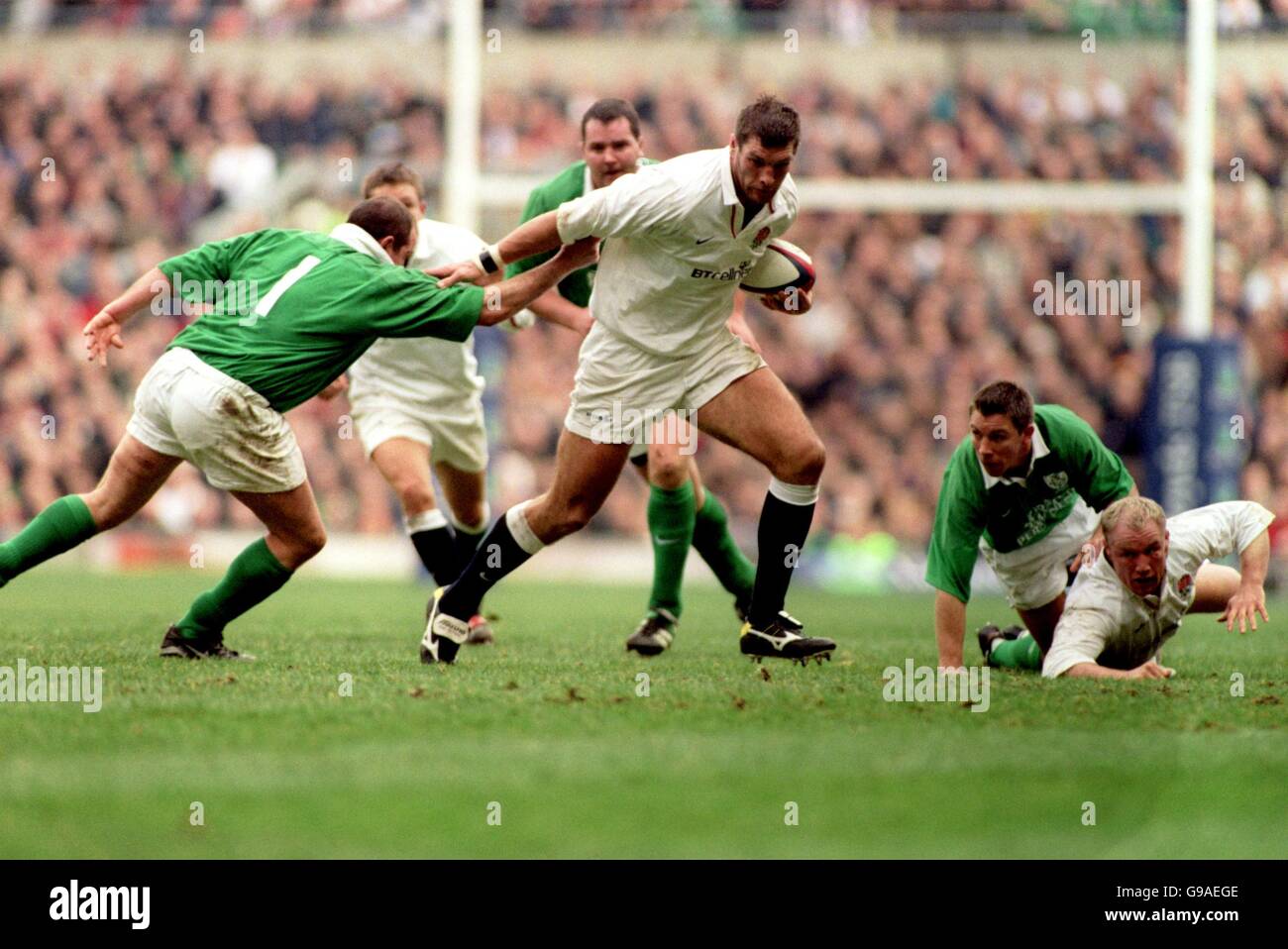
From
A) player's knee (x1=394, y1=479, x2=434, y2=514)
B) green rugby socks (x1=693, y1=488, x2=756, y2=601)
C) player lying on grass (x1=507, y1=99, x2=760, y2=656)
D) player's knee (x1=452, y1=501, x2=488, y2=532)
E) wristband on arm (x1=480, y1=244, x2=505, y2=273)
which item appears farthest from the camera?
player's knee (x1=452, y1=501, x2=488, y2=532)

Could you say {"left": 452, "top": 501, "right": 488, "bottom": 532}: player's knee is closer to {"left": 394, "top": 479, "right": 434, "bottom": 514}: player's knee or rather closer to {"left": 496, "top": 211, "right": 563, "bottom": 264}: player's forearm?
{"left": 394, "top": 479, "right": 434, "bottom": 514}: player's knee

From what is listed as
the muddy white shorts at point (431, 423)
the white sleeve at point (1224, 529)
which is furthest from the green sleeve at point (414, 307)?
the white sleeve at point (1224, 529)

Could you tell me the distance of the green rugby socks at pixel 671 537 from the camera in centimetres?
834

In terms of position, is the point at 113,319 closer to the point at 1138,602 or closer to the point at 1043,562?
the point at 1043,562

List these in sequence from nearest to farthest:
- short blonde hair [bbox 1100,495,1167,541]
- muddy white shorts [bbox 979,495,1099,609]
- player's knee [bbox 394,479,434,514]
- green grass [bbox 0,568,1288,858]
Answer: green grass [bbox 0,568,1288,858]
short blonde hair [bbox 1100,495,1167,541]
muddy white shorts [bbox 979,495,1099,609]
player's knee [bbox 394,479,434,514]

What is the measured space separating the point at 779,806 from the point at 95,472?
16335mm

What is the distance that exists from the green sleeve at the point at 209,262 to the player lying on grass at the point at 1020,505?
3018 millimetres

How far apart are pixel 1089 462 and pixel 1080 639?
2.41ft

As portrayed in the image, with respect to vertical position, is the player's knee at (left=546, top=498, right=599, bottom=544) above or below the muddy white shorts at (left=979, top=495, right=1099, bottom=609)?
above

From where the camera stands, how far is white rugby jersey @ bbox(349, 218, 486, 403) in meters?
8.83

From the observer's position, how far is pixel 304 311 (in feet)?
21.6

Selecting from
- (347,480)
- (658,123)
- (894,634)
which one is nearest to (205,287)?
(894,634)

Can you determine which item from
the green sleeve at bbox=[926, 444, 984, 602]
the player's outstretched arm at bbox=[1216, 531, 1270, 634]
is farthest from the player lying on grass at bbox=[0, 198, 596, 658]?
the player's outstretched arm at bbox=[1216, 531, 1270, 634]

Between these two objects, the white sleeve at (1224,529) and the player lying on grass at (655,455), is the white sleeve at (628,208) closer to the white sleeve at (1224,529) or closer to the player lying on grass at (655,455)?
the player lying on grass at (655,455)
